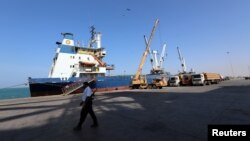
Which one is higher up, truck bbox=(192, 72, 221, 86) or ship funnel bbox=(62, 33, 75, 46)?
ship funnel bbox=(62, 33, 75, 46)

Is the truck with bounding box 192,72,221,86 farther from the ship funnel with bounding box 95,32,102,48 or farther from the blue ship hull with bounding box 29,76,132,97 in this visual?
the ship funnel with bounding box 95,32,102,48

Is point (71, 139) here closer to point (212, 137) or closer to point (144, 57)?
point (212, 137)

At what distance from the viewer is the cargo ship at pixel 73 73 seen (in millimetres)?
29344

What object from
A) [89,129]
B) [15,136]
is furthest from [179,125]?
[15,136]

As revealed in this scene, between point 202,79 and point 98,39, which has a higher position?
point 98,39

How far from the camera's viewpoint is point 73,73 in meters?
34.2

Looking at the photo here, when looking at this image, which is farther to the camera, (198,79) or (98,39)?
(98,39)

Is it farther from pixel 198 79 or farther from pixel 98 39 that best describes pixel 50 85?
pixel 198 79

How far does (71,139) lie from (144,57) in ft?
108

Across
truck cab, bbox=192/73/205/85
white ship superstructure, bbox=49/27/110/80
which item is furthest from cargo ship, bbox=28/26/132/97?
truck cab, bbox=192/73/205/85

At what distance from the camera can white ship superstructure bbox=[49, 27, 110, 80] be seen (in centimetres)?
3291

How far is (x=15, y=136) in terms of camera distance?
6.09 metres

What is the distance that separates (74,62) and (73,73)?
78.8 inches

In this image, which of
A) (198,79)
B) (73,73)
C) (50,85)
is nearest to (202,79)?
(198,79)
